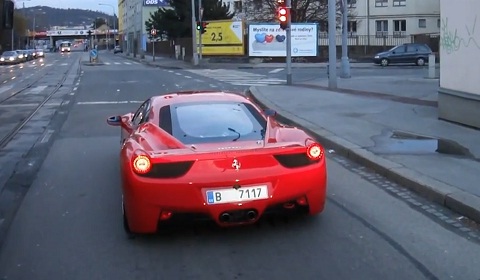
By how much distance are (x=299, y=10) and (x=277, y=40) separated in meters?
8.87

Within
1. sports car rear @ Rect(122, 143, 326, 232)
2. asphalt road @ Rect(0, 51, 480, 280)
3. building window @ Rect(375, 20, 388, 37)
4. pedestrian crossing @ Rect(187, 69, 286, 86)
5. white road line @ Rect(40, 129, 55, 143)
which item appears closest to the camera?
asphalt road @ Rect(0, 51, 480, 280)

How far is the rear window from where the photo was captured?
7.11 metres

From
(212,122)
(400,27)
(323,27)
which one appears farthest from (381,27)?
(212,122)

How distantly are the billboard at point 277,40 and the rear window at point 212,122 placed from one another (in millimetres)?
46570

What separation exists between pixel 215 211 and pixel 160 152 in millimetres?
708

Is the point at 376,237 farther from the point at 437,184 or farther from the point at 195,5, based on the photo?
the point at 195,5

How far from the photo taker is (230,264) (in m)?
6.02

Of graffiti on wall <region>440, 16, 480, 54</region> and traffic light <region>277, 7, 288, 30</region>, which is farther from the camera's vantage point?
traffic light <region>277, 7, 288, 30</region>

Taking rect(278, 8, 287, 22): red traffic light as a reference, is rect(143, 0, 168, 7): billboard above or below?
above

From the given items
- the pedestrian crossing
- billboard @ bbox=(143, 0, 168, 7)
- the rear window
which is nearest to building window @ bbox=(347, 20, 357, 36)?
the pedestrian crossing

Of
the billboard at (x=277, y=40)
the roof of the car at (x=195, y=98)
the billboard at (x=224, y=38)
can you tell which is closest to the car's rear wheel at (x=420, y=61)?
the billboard at (x=277, y=40)

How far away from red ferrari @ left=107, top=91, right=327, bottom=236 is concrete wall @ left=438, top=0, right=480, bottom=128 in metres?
6.76

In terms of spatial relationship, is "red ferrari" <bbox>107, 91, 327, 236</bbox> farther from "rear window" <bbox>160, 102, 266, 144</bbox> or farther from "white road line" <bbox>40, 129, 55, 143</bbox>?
"white road line" <bbox>40, 129, 55, 143</bbox>

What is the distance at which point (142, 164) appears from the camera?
21.1ft
